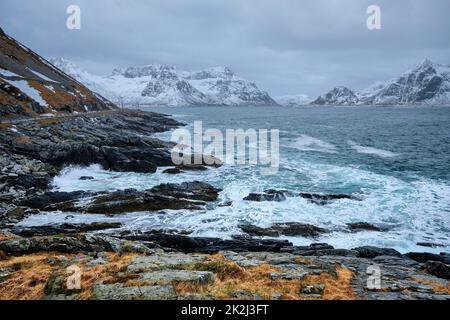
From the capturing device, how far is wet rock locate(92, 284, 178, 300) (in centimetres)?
765

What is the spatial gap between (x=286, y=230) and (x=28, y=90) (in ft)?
222

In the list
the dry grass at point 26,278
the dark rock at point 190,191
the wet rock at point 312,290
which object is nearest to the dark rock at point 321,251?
the wet rock at point 312,290

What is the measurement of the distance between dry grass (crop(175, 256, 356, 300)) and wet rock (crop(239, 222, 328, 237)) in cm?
958

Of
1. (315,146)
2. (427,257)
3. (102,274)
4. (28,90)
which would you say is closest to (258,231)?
(427,257)

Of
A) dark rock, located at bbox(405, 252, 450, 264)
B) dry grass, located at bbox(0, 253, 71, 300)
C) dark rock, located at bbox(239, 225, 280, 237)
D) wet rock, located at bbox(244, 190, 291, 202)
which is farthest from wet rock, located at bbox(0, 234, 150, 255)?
wet rock, located at bbox(244, 190, 291, 202)

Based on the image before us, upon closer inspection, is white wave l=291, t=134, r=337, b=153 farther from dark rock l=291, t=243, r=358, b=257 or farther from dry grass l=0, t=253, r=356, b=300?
dry grass l=0, t=253, r=356, b=300

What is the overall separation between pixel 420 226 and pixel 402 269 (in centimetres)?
1203

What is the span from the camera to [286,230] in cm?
2112

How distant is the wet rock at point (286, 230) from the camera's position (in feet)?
67.6

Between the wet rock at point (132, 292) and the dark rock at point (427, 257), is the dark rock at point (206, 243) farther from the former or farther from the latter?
the wet rock at point (132, 292)

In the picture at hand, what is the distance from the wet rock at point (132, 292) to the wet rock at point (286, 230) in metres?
13.0

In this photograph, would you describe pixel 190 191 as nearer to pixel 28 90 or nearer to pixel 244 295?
pixel 244 295
